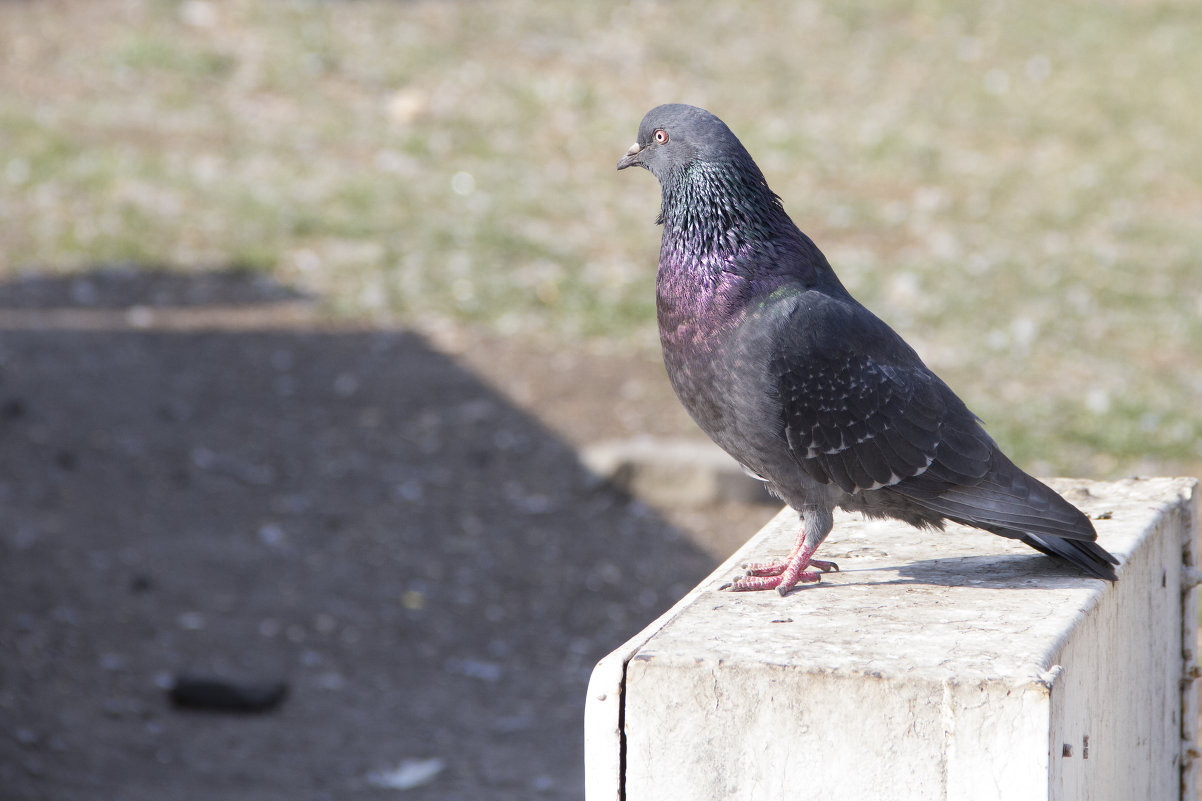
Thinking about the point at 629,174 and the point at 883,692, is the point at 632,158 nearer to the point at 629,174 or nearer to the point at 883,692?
the point at 883,692

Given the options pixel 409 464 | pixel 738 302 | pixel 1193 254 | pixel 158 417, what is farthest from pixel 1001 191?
pixel 738 302

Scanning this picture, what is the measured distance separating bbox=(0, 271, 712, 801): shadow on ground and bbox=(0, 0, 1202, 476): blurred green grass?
1.16 meters

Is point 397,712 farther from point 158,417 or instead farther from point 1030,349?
point 1030,349

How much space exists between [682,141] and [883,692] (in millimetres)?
1271

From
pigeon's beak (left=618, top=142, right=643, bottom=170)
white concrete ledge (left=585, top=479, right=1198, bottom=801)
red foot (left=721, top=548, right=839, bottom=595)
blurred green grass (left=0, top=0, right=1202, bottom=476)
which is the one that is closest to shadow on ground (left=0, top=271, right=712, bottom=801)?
blurred green grass (left=0, top=0, right=1202, bottom=476)

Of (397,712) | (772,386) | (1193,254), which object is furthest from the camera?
(1193,254)

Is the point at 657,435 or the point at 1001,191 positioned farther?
the point at 1001,191

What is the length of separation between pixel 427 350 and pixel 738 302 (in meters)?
5.35

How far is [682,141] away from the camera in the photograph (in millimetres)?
3053

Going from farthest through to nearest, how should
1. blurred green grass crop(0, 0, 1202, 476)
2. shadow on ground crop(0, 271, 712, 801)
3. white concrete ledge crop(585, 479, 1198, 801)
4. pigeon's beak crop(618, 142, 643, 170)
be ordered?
blurred green grass crop(0, 0, 1202, 476) < shadow on ground crop(0, 271, 712, 801) < pigeon's beak crop(618, 142, 643, 170) < white concrete ledge crop(585, 479, 1198, 801)

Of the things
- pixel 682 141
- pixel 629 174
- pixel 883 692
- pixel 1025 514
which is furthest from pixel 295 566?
pixel 629 174

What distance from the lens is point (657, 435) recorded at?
283 inches

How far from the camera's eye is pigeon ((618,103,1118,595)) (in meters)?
2.93

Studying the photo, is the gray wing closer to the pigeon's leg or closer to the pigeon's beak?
the pigeon's leg
